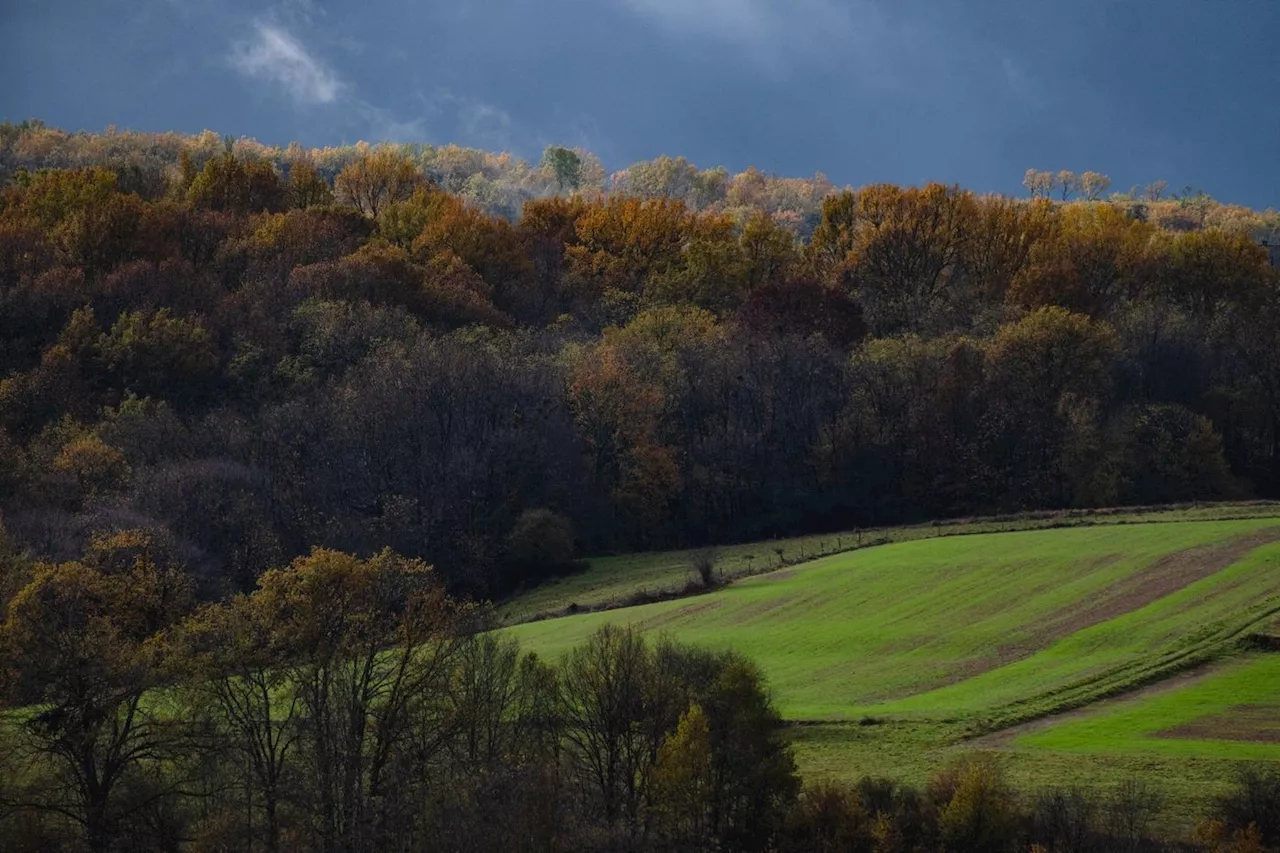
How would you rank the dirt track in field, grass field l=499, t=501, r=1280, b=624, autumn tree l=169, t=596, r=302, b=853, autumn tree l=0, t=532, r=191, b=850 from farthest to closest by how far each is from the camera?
grass field l=499, t=501, r=1280, b=624 < the dirt track in field < autumn tree l=169, t=596, r=302, b=853 < autumn tree l=0, t=532, r=191, b=850

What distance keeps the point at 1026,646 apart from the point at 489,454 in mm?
40425

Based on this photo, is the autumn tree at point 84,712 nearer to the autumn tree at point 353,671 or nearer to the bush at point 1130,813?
the autumn tree at point 353,671

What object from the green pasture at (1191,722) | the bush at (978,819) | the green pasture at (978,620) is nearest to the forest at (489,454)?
the bush at (978,819)

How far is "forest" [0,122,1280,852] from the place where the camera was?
38.2m

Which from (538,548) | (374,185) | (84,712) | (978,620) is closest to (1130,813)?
(978,620)

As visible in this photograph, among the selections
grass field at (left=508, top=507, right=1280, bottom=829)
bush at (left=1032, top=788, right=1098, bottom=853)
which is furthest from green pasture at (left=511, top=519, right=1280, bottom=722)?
bush at (left=1032, top=788, right=1098, bottom=853)

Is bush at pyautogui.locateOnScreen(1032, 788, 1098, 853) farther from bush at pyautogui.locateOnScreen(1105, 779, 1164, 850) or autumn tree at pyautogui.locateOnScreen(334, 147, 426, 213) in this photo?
autumn tree at pyautogui.locateOnScreen(334, 147, 426, 213)

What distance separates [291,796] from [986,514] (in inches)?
2038

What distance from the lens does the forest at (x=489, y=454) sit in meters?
38.2

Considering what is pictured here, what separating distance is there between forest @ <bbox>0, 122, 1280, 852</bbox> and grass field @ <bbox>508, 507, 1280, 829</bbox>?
4.00m

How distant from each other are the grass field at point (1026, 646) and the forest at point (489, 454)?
400 cm

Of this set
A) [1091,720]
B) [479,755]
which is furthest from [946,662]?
[479,755]

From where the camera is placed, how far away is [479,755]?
133 ft

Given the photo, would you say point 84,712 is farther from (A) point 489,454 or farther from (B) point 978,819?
(A) point 489,454
